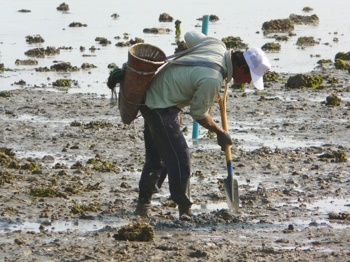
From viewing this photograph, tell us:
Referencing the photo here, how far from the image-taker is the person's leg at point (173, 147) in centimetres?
920

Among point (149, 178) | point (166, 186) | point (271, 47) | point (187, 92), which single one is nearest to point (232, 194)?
point (149, 178)

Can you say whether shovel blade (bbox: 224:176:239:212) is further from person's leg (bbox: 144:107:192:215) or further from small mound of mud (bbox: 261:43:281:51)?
small mound of mud (bbox: 261:43:281:51)

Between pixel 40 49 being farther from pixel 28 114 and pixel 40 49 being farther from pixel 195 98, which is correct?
pixel 195 98

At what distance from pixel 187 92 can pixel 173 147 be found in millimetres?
556

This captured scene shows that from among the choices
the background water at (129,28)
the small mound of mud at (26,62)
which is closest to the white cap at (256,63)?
the background water at (129,28)

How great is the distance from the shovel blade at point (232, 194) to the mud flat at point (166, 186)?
0.10m

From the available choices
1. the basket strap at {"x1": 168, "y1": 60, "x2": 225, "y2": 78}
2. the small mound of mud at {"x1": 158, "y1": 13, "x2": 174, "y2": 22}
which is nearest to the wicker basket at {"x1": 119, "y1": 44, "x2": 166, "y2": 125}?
the basket strap at {"x1": 168, "y1": 60, "x2": 225, "y2": 78}

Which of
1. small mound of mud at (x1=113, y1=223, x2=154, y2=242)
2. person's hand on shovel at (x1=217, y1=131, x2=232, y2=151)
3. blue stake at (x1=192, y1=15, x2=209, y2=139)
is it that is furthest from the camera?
blue stake at (x1=192, y1=15, x2=209, y2=139)

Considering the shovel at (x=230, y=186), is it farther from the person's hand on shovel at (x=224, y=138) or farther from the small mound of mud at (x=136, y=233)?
the small mound of mud at (x=136, y=233)

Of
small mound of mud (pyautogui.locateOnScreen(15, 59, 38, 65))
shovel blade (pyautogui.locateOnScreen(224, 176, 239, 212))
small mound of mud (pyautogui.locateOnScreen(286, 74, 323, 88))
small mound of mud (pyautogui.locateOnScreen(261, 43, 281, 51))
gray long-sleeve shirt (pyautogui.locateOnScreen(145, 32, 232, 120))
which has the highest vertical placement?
gray long-sleeve shirt (pyautogui.locateOnScreen(145, 32, 232, 120))

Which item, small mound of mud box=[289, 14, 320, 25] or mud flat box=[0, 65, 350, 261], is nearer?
mud flat box=[0, 65, 350, 261]

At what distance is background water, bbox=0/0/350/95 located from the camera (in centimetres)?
2156

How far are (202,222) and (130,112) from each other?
126 cm

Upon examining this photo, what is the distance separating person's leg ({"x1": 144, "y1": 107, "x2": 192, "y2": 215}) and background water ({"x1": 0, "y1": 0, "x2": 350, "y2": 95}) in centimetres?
851
